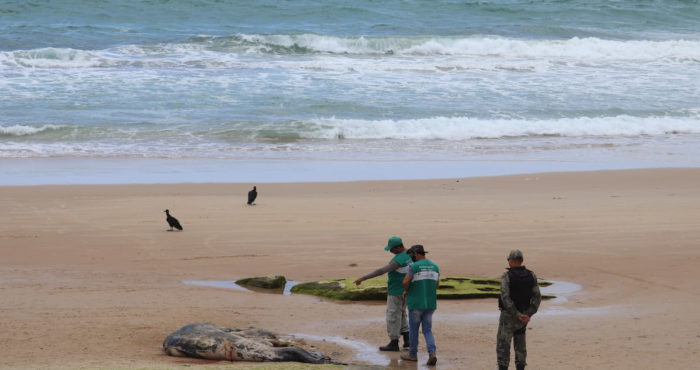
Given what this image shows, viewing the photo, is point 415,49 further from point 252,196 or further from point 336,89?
point 252,196

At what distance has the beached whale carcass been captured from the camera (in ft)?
27.4

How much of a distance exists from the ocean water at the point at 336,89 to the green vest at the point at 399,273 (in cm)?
988

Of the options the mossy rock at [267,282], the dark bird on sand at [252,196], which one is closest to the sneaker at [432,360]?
the mossy rock at [267,282]

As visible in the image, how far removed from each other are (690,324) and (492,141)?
1527cm

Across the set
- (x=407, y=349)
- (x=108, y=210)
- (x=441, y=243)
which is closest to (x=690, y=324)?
(x=407, y=349)

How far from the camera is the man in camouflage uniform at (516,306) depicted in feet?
26.5

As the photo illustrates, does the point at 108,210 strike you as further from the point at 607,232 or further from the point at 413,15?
the point at 413,15

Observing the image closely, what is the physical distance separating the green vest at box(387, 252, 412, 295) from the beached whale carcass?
3.30 ft

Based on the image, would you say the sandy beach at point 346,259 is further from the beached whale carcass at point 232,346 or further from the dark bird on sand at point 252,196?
the beached whale carcass at point 232,346

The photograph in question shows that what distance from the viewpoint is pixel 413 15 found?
4797 centimetres

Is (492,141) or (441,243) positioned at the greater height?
(492,141)

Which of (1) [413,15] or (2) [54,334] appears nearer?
(2) [54,334]

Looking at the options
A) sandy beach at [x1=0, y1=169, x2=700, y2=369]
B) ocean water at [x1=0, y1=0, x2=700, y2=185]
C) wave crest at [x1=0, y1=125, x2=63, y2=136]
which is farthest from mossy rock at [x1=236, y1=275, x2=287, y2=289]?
wave crest at [x1=0, y1=125, x2=63, y2=136]

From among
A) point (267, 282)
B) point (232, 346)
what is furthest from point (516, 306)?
point (267, 282)
